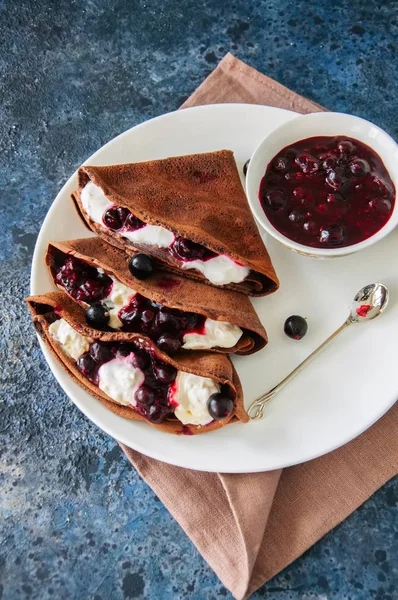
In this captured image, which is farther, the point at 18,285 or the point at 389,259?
the point at 18,285

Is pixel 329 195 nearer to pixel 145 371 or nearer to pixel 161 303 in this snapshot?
pixel 161 303

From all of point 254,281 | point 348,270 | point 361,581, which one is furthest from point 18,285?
point 361,581

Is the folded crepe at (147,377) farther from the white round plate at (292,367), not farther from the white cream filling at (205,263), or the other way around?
the white cream filling at (205,263)

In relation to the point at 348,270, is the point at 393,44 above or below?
above

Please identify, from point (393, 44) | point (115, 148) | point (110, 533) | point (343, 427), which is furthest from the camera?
point (393, 44)

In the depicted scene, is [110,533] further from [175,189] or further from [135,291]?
[175,189]

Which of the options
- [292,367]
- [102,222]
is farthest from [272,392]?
[102,222]

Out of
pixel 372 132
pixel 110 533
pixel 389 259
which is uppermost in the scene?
pixel 372 132
